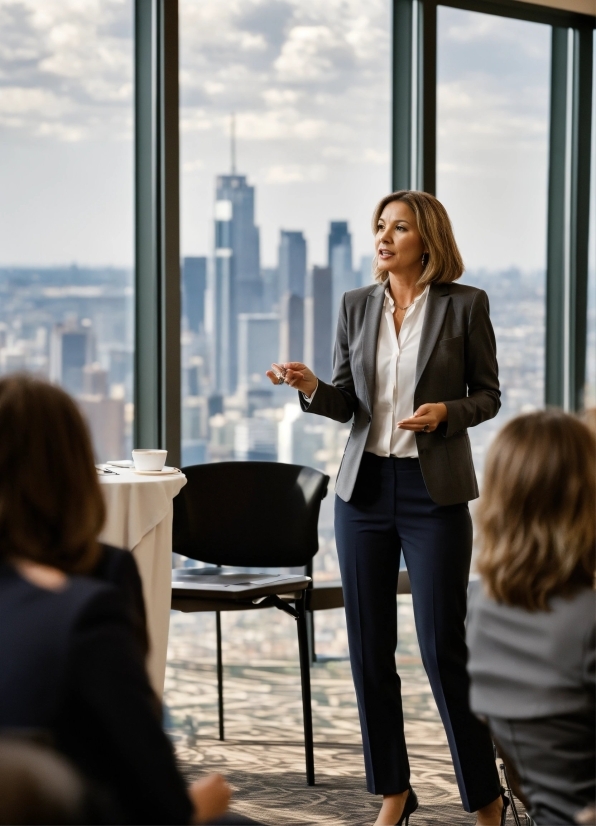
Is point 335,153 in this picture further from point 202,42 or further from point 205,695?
point 205,695

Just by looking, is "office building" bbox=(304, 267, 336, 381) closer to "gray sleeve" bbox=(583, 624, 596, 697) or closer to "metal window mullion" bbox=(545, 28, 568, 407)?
"metal window mullion" bbox=(545, 28, 568, 407)

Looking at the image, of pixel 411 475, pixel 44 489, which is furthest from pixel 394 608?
pixel 44 489

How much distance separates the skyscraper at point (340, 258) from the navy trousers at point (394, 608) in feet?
5.43

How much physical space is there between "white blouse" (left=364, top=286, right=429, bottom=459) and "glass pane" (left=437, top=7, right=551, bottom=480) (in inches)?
67.8

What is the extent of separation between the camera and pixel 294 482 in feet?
11.1

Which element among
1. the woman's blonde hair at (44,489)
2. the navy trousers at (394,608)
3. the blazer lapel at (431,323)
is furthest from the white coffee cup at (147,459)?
the woman's blonde hair at (44,489)

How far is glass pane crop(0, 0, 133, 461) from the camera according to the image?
11.8 ft

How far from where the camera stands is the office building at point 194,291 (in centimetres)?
391

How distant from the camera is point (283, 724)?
362 cm

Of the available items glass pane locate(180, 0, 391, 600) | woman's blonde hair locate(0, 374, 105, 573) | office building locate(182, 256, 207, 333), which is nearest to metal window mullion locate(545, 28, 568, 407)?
glass pane locate(180, 0, 391, 600)

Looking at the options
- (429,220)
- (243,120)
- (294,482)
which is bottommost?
(294,482)

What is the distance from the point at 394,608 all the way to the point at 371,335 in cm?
78

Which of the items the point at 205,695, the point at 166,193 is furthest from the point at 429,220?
the point at 205,695

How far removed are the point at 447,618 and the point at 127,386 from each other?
1.79 metres
